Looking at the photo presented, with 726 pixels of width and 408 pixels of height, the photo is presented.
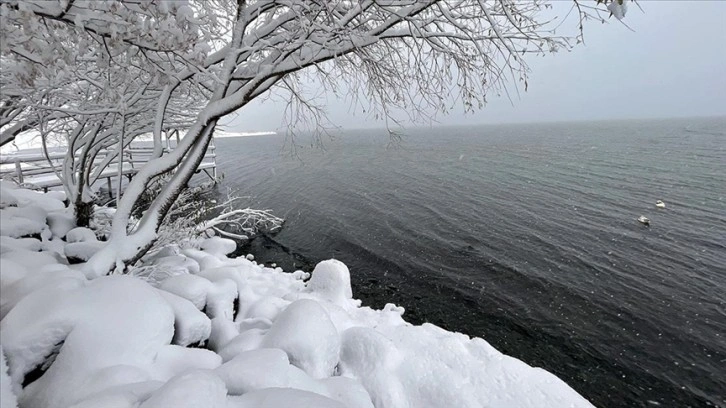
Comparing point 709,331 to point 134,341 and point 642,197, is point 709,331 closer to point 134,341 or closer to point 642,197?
point 134,341

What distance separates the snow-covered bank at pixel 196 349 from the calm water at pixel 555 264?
119 inches

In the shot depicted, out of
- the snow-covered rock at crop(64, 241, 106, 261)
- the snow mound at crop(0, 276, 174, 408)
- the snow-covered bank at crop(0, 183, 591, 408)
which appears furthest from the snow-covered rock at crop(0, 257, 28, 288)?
the snow-covered rock at crop(64, 241, 106, 261)

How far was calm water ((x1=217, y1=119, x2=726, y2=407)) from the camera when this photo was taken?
7879 millimetres

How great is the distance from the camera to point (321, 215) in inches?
756

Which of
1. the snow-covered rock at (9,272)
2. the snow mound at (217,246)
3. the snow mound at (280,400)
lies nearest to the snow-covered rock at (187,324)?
the snow-covered rock at (9,272)

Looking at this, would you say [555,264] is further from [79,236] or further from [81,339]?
[79,236]

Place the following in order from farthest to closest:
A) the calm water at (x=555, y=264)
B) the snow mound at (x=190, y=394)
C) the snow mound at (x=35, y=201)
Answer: the calm water at (x=555, y=264)
the snow mound at (x=35, y=201)
the snow mound at (x=190, y=394)

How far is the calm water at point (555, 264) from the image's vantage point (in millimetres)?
7879

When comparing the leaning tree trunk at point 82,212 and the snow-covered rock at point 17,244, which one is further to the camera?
the leaning tree trunk at point 82,212

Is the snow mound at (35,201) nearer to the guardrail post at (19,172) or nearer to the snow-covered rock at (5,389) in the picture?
the guardrail post at (19,172)

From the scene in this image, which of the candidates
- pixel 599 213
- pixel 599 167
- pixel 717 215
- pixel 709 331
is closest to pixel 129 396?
pixel 709 331

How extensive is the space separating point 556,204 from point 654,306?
11917mm

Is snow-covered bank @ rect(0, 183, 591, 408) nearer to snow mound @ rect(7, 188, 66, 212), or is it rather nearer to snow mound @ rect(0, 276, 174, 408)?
snow mound @ rect(0, 276, 174, 408)

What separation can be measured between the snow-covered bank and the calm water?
3028 mm
